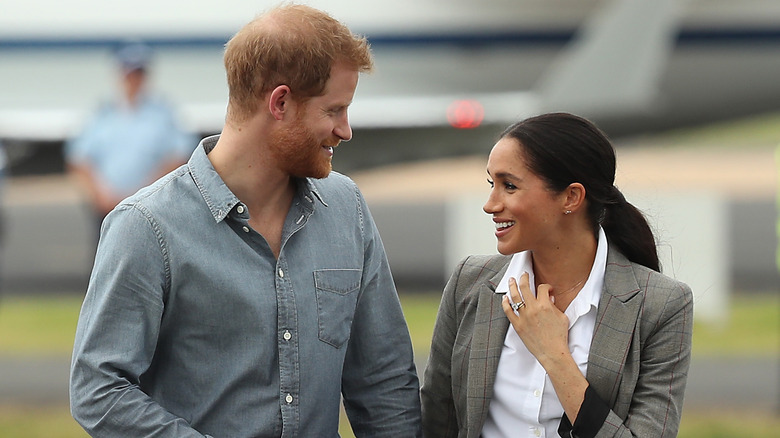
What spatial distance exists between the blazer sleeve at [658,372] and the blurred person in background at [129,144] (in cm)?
511

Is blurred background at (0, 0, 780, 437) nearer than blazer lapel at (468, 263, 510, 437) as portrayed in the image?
No

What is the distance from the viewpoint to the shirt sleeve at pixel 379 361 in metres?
2.25

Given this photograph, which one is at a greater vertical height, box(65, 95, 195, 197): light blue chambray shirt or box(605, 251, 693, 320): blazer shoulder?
box(65, 95, 195, 197): light blue chambray shirt

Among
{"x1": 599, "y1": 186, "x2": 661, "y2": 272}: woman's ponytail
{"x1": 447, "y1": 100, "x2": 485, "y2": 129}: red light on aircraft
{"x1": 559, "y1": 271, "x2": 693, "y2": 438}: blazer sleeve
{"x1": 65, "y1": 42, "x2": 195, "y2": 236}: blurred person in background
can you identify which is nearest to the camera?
{"x1": 559, "y1": 271, "x2": 693, "y2": 438}: blazer sleeve

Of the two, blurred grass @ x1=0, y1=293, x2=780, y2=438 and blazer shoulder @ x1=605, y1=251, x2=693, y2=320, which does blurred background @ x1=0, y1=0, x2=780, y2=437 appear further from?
blazer shoulder @ x1=605, y1=251, x2=693, y2=320

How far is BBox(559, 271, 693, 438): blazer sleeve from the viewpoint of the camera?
6.61ft

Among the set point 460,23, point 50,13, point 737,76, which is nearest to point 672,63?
point 737,76

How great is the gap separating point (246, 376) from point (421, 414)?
1.57 ft

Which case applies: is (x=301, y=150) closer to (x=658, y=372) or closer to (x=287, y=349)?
(x=287, y=349)

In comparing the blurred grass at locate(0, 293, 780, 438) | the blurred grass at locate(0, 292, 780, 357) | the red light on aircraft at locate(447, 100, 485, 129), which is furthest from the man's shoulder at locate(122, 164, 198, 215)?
the red light on aircraft at locate(447, 100, 485, 129)

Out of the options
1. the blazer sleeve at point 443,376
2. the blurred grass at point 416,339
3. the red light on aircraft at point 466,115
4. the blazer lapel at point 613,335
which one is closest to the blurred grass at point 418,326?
the blurred grass at point 416,339

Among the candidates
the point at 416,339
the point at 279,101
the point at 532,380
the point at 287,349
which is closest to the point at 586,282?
the point at 532,380

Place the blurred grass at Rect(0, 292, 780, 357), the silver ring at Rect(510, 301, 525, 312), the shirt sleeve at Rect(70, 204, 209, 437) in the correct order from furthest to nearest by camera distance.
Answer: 1. the blurred grass at Rect(0, 292, 780, 357)
2. the silver ring at Rect(510, 301, 525, 312)
3. the shirt sleeve at Rect(70, 204, 209, 437)

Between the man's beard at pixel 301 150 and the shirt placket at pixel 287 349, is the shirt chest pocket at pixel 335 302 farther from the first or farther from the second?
the man's beard at pixel 301 150
